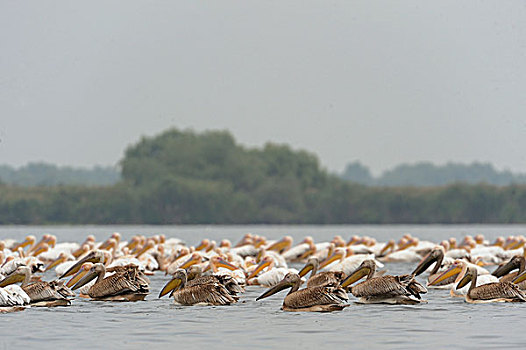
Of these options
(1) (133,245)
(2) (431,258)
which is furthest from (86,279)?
(1) (133,245)

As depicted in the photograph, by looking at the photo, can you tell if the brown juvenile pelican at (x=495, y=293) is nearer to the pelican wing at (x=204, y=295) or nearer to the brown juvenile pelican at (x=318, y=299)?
the brown juvenile pelican at (x=318, y=299)

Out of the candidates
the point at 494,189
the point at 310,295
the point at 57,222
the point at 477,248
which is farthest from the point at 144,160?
the point at 310,295

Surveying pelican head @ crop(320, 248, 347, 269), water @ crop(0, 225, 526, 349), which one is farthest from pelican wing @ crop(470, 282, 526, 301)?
pelican head @ crop(320, 248, 347, 269)

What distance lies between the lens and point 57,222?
5684cm

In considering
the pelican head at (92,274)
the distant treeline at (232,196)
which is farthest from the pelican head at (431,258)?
the distant treeline at (232,196)

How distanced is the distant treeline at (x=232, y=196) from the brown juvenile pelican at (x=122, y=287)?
4399 cm

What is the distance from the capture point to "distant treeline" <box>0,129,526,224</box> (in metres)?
55.8

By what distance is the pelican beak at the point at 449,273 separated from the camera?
45.8ft

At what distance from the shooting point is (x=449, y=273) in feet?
46.1

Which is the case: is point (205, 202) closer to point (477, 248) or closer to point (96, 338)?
point (477, 248)

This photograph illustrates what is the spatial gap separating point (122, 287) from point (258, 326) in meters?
2.50

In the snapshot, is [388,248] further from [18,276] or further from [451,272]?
[18,276]

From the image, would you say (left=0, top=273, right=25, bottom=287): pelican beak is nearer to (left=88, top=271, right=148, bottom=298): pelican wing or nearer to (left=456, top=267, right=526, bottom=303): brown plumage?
(left=88, top=271, right=148, bottom=298): pelican wing

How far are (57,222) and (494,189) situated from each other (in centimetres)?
2300
